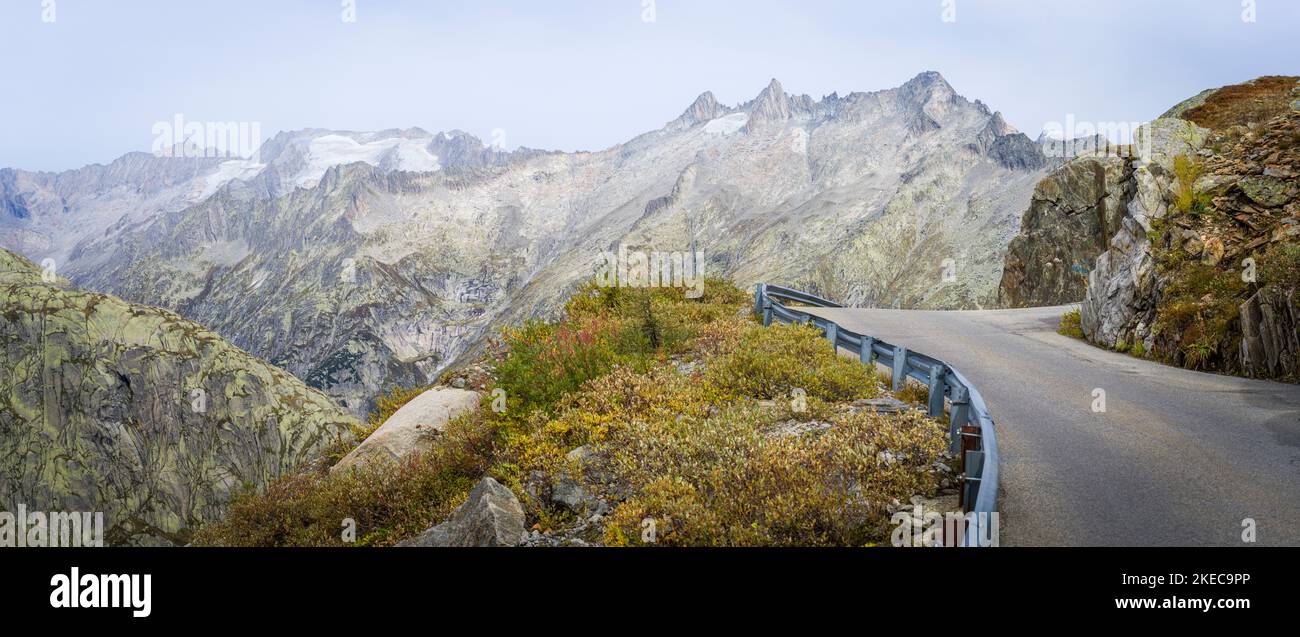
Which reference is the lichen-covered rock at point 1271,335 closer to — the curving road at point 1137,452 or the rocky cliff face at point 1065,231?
the curving road at point 1137,452

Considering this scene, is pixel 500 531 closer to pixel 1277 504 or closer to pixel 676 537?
pixel 676 537

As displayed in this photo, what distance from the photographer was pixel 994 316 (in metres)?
21.2

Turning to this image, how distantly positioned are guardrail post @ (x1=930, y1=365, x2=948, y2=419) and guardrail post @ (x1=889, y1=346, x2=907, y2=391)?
1.36 metres

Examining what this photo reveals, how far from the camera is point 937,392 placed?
8.87m

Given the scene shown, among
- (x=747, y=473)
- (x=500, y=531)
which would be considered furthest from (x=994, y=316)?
(x=500, y=531)

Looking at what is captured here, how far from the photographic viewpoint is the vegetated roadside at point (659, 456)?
644 centimetres

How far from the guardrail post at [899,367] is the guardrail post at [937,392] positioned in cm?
136

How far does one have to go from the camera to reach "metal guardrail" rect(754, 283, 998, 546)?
5527 mm

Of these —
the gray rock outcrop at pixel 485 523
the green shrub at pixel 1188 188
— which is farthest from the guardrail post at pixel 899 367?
the green shrub at pixel 1188 188

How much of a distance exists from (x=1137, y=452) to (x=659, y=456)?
210 inches

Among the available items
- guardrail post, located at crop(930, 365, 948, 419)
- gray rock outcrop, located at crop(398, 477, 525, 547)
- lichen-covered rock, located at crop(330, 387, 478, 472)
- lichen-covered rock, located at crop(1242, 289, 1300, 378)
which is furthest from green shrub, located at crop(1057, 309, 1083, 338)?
gray rock outcrop, located at crop(398, 477, 525, 547)

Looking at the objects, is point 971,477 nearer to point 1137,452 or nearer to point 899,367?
point 1137,452

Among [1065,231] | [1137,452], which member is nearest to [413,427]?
[1137,452]

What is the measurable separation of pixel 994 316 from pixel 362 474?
59.9 feet
